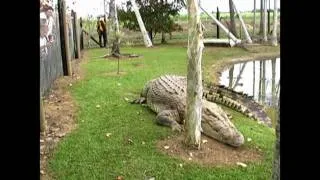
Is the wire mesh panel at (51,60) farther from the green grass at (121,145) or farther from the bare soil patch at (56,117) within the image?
the green grass at (121,145)

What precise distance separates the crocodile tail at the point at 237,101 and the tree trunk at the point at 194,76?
3.10 m

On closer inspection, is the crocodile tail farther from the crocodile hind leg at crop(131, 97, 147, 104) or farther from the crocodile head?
the crocodile head

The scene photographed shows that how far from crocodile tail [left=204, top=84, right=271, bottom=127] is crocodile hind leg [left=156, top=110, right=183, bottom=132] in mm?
1947

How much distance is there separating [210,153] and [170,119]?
1.25 metres

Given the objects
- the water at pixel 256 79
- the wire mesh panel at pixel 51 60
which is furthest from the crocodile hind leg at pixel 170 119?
the water at pixel 256 79

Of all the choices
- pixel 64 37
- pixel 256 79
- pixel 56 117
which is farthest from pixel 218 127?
pixel 256 79

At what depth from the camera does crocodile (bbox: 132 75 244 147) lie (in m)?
5.43

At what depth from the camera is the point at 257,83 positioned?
1216 cm

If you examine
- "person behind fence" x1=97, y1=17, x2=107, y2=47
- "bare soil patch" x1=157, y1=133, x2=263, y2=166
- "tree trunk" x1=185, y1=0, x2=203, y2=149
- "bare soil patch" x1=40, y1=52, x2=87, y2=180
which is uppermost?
"person behind fence" x1=97, y1=17, x2=107, y2=47

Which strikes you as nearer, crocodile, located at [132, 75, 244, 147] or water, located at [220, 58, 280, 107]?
crocodile, located at [132, 75, 244, 147]

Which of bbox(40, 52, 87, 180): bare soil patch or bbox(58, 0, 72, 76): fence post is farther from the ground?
bbox(58, 0, 72, 76): fence post

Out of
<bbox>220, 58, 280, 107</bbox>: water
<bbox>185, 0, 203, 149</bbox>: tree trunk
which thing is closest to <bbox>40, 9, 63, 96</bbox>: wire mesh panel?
<bbox>185, 0, 203, 149</bbox>: tree trunk

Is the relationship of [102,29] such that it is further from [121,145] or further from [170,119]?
[121,145]
